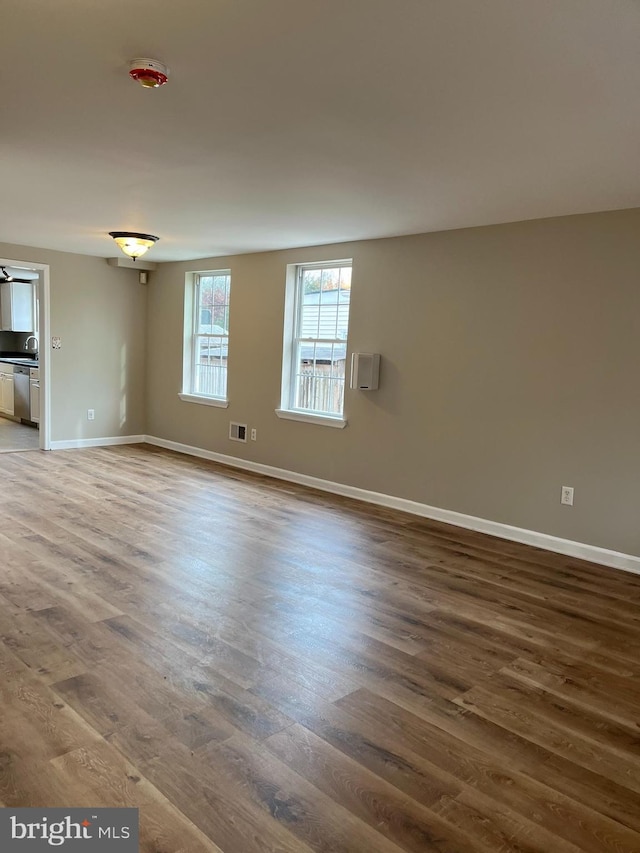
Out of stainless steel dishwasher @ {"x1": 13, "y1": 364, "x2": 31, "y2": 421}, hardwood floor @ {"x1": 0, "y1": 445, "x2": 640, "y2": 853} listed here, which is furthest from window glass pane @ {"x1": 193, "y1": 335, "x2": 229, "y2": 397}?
stainless steel dishwasher @ {"x1": 13, "y1": 364, "x2": 31, "y2": 421}

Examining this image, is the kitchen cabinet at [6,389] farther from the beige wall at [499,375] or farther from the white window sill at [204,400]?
the beige wall at [499,375]

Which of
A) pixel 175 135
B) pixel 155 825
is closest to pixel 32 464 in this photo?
pixel 175 135

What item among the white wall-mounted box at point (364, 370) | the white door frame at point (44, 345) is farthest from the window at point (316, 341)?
→ the white door frame at point (44, 345)

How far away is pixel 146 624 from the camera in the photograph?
2.91 meters

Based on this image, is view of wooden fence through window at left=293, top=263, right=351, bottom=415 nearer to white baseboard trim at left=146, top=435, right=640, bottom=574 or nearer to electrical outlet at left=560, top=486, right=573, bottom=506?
white baseboard trim at left=146, top=435, right=640, bottom=574

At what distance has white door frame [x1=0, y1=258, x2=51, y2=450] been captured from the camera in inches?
272

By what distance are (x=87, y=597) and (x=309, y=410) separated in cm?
334

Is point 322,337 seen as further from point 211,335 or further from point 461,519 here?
point 461,519

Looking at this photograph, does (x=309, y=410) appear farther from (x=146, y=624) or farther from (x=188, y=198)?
(x=146, y=624)

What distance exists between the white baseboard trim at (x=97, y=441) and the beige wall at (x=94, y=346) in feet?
0.16

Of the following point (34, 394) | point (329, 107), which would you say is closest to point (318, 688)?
point (329, 107)

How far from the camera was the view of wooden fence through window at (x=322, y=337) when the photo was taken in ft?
19.0

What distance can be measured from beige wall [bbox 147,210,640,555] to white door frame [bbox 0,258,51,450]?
2623 millimetres

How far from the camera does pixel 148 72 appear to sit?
2156mm
